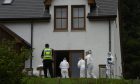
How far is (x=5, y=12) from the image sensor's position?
129 feet

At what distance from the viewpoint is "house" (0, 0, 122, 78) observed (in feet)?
123

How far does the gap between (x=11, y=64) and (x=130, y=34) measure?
165 ft

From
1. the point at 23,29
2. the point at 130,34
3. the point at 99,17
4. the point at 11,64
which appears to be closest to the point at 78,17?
the point at 99,17

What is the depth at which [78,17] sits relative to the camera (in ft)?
126

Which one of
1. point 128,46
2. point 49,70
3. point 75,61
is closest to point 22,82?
point 49,70

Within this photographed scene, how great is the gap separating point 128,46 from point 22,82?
154ft

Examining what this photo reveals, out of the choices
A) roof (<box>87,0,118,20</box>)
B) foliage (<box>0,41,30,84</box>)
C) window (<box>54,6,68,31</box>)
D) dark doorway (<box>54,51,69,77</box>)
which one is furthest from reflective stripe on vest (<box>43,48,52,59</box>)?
foliage (<box>0,41,30,84</box>)

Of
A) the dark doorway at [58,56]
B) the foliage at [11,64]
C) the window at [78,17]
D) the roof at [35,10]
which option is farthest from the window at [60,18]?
the foliage at [11,64]

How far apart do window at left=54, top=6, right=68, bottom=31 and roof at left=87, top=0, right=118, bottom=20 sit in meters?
1.75

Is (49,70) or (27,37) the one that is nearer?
(49,70)

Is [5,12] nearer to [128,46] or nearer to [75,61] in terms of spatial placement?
[75,61]

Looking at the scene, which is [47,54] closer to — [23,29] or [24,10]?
[23,29]

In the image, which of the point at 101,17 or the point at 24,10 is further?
the point at 24,10

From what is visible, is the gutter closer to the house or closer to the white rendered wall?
the house
